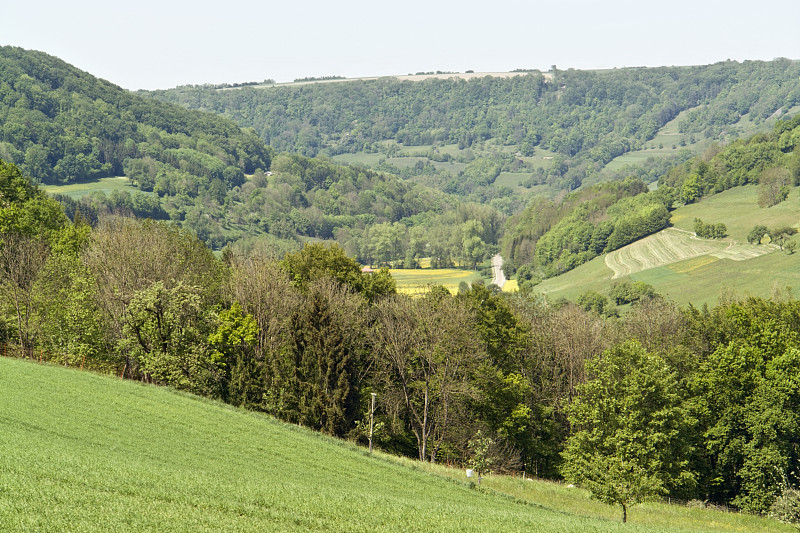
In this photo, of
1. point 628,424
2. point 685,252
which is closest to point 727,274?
point 685,252

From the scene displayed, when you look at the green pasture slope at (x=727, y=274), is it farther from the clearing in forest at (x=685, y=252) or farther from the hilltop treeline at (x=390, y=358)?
the hilltop treeline at (x=390, y=358)

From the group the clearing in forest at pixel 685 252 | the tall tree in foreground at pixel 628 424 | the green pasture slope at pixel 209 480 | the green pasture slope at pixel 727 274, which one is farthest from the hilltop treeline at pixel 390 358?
the clearing in forest at pixel 685 252

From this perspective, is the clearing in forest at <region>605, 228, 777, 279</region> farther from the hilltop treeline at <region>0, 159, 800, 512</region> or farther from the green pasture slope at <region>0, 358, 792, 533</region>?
A: the green pasture slope at <region>0, 358, 792, 533</region>

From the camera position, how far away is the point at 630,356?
58.2 metres

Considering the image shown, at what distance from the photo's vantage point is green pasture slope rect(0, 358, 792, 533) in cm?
2252

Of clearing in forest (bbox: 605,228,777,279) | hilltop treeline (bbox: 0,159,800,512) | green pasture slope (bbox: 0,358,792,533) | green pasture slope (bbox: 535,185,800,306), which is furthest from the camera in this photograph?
clearing in forest (bbox: 605,228,777,279)

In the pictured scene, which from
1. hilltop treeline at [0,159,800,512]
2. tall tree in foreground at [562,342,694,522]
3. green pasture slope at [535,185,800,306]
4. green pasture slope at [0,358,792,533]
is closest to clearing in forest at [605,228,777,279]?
green pasture slope at [535,185,800,306]

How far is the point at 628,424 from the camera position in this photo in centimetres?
5244

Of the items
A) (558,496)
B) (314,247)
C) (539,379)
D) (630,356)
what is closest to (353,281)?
(314,247)

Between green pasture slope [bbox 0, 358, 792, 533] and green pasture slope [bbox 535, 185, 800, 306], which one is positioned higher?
green pasture slope [bbox 535, 185, 800, 306]

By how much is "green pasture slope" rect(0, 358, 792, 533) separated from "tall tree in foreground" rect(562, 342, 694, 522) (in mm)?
2670

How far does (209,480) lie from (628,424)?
3312 centimetres

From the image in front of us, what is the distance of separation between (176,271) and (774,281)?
10971cm

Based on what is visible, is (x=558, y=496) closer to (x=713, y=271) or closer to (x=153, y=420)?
(x=153, y=420)
